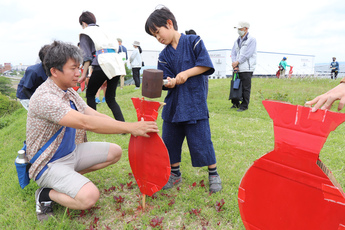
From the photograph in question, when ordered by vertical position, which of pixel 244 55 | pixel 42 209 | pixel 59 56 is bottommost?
pixel 42 209

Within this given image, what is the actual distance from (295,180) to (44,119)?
6.38ft

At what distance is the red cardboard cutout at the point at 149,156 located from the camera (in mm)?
1980

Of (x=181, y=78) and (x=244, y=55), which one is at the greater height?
(x=244, y=55)

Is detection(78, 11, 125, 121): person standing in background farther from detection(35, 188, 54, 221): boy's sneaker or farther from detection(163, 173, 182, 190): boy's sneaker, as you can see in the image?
detection(35, 188, 54, 221): boy's sneaker

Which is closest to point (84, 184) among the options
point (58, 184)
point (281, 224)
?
point (58, 184)

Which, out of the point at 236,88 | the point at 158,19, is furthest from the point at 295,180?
the point at 236,88

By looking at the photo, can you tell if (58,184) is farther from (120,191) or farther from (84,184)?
(120,191)

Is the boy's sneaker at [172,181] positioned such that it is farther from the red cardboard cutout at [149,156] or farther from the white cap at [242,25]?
the white cap at [242,25]

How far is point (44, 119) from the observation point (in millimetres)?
2047

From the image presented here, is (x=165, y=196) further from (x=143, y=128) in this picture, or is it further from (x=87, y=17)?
(x=87, y=17)

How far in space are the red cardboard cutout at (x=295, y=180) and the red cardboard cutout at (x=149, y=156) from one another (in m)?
0.72

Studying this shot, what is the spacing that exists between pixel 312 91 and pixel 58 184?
8.57 metres

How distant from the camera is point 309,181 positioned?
1.27 m

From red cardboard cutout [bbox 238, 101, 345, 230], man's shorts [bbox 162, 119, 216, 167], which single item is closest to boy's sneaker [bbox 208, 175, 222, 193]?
man's shorts [bbox 162, 119, 216, 167]
